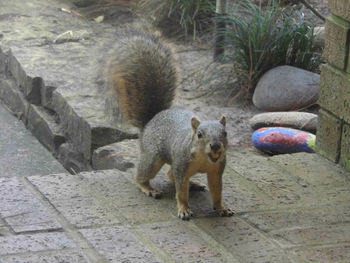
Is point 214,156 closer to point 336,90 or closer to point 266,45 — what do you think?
point 336,90

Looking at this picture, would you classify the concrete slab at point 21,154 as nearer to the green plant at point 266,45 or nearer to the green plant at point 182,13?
the green plant at point 266,45

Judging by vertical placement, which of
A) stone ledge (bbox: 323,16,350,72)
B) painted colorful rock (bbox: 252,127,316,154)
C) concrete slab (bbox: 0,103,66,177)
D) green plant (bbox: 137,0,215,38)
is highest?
stone ledge (bbox: 323,16,350,72)

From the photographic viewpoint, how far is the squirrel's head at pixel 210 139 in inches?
164

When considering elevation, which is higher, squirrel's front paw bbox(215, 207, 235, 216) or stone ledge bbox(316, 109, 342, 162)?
stone ledge bbox(316, 109, 342, 162)

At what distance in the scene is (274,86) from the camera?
655 cm

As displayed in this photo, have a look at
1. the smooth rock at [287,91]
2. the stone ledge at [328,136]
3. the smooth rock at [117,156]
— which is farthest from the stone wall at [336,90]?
the smooth rock at [117,156]

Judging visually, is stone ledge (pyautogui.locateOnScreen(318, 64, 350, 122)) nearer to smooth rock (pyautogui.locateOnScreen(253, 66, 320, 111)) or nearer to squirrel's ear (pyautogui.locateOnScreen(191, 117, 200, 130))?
smooth rock (pyautogui.locateOnScreen(253, 66, 320, 111))

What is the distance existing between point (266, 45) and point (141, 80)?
1.97 meters

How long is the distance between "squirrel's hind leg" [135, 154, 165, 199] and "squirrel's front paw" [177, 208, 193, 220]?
0.31 metres

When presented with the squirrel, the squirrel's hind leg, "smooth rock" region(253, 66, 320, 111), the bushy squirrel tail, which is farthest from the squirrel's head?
"smooth rock" region(253, 66, 320, 111)

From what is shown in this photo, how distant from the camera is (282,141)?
5805 millimetres

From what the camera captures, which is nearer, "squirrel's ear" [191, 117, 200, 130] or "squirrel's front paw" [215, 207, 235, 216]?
"squirrel's ear" [191, 117, 200, 130]

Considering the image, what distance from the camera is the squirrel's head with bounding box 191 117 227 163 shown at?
417 cm

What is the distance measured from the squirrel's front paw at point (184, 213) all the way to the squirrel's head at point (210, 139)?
38 centimetres
